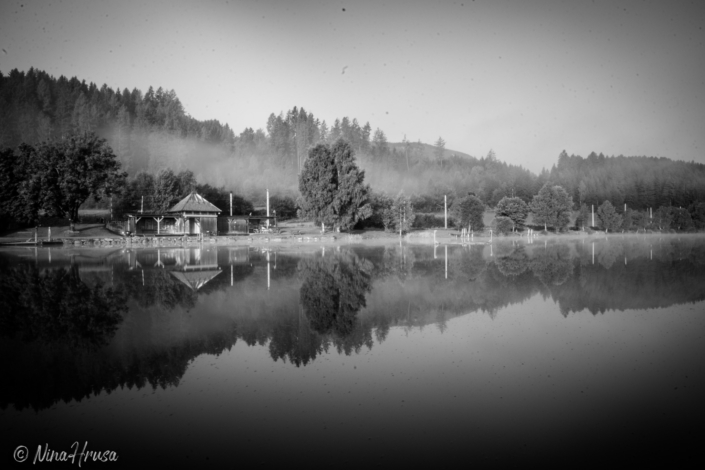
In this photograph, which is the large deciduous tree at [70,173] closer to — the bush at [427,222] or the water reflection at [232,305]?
the water reflection at [232,305]

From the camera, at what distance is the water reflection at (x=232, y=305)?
8.17 meters

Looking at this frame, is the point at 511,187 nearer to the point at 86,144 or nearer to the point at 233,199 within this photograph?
the point at 233,199

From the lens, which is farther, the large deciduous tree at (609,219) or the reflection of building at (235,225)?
the large deciduous tree at (609,219)

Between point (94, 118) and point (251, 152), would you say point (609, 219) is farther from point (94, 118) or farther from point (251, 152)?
point (94, 118)

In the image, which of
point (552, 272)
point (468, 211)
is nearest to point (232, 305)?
point (552, 272)

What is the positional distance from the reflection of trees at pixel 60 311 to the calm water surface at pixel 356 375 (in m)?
0.10

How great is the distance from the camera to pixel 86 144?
53938 mm

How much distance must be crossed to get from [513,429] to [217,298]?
1144 centimetres

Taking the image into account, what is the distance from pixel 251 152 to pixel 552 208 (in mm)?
88657

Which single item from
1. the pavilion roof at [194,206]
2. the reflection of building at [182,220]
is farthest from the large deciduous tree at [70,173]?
the pavilion roof at [194,206]

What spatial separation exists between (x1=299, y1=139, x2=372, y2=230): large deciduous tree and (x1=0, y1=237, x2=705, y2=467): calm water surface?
4329 cm

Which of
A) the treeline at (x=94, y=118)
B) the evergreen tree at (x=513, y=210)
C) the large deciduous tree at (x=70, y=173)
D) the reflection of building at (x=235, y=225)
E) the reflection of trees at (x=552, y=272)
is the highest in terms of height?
the treeline at (x=94, y=118)

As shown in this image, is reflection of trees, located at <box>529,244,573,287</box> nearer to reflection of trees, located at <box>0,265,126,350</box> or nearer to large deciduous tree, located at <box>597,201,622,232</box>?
reflection of trees, located at <box>0,265,126,350</box>

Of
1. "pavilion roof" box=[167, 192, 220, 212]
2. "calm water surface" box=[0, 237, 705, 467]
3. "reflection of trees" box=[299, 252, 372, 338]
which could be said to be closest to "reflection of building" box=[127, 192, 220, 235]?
"pavilion roof" box=[167, 192, 220, 212]
